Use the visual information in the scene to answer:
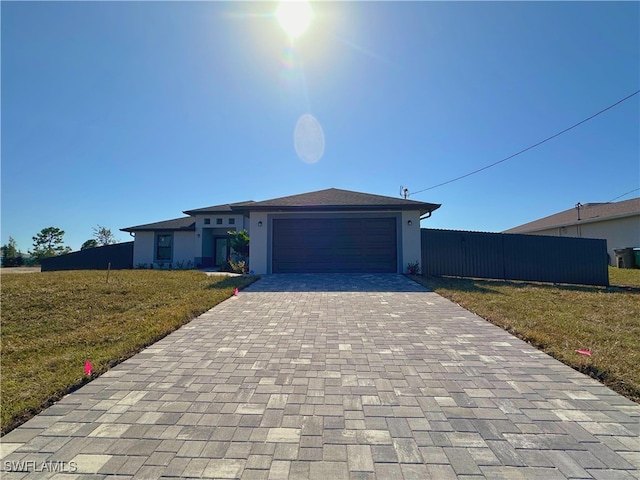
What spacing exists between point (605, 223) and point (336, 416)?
27547 mm

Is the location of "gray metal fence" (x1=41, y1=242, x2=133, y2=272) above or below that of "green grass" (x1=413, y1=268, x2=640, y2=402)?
above

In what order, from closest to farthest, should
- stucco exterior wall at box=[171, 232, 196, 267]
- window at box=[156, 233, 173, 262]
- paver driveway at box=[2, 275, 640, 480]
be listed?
paver driveway at box=[2, 275, 640, 480] → stucco exterior wall at box=[171, 232, 196, 267] → window at box=[156, 233, 173, 262]

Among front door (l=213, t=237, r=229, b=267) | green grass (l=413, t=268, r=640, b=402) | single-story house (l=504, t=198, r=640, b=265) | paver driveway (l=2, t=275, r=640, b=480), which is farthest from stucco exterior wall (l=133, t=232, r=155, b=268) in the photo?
single-story house (l=504, t=198, r=640, b=265)

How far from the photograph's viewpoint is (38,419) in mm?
2230

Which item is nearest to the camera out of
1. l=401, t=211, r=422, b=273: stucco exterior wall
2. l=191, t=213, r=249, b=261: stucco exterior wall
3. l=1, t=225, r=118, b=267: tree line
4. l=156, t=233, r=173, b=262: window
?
l=401, t=211, r=422, b=273: stucco exterior wall

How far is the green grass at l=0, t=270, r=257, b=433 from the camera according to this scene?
276 centimetres

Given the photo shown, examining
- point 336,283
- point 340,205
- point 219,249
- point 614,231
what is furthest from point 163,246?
point 614,231

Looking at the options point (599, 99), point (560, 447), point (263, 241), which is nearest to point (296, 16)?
point (263, 241)

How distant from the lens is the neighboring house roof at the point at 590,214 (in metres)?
18.8

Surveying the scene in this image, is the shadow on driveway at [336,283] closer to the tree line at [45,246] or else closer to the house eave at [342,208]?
the house eave at [342,208]

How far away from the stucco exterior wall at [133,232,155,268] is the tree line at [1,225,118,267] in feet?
49.8

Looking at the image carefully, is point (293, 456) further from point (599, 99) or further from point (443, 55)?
point (599, 99)

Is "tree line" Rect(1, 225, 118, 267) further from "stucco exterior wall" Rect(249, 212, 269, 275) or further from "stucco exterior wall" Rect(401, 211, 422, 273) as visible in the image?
"stucco exterior wall" Rect(401, 211, 422, 273)

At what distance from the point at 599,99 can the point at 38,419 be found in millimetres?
17175
